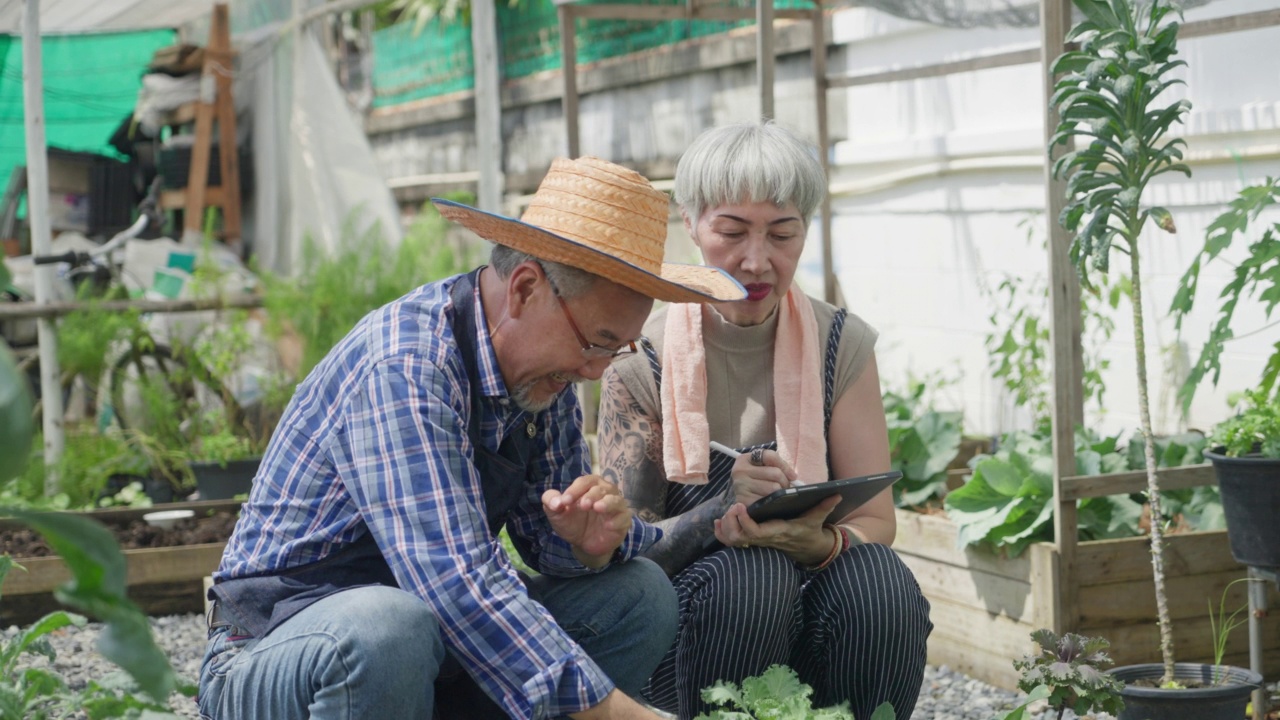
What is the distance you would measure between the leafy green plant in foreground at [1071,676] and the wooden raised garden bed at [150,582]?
2.89 m

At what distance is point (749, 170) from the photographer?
108 inches

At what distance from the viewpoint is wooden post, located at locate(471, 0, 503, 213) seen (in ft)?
20.1

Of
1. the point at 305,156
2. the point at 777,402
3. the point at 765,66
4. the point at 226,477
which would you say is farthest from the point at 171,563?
the point at 305,156

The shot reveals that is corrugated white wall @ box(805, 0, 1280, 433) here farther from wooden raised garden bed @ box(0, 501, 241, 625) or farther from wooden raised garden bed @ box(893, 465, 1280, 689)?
wooden raised garden bed @ box(0, 501, 241, 625)

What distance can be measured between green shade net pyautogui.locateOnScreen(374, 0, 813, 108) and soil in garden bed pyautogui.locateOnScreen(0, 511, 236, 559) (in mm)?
2984

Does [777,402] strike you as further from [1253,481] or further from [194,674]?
[194,674]

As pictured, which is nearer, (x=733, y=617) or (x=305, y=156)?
(x=733, y=617)

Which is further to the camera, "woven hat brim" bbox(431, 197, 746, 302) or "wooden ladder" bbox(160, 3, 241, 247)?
"wooden ladder" bbox(160, 3, 241, 247)

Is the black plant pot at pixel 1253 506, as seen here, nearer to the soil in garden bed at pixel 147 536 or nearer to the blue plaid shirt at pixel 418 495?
the blue plaid shirt at pixel 418 495

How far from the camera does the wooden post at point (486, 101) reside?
20.1ft

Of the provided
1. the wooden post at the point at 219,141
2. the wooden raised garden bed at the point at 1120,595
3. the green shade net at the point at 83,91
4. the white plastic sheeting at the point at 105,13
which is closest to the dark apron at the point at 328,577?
the wooden raised garden bed at the point at 1120,595

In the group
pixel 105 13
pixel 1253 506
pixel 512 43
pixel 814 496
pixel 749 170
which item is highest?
pixel 512 43

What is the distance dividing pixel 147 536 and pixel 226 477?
800 millimetres

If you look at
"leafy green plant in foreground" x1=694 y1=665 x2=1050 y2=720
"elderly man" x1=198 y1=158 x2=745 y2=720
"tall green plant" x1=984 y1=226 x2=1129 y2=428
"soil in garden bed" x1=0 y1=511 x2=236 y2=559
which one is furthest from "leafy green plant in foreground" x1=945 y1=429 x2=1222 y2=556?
"soil in garden bed" x1=0 y1=511 x2=236 y2=559
